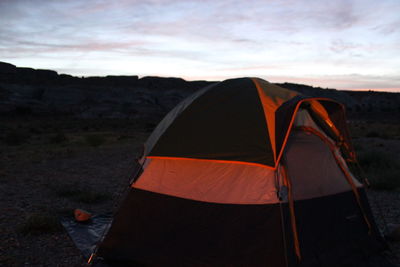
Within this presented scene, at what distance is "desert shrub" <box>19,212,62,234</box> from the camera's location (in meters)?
5.82

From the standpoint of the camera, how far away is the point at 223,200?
4.59 m

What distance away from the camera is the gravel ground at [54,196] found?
516cm

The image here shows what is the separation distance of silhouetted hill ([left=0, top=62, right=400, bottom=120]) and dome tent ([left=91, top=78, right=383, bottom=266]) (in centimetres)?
4697

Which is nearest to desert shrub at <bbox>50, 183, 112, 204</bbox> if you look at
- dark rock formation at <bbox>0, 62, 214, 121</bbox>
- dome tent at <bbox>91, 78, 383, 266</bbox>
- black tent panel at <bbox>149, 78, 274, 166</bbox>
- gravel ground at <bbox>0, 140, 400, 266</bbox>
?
gravel ground at <bbox>0, 140, 400, 266</bbox>

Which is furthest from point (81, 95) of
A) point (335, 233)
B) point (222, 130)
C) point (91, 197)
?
point (335, 233)

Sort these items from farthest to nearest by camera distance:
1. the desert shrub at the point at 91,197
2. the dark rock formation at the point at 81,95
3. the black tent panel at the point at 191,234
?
the dark rock formation at the point at 81,95
the desert shrub at the point at 91,197
the black tent panel at the point at 191,234

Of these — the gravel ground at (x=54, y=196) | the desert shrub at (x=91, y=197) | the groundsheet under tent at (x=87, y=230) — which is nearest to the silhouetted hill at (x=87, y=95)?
the gravel ground at (x=54, y=196)

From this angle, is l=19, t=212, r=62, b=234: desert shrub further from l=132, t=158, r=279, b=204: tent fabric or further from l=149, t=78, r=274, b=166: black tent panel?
l=149, t=78, r=274, b=166: black tent panel

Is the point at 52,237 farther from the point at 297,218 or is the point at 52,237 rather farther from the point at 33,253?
the point at 297,218

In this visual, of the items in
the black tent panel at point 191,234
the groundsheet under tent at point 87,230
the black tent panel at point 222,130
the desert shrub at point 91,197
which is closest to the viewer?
the black tent panel at point 191,234

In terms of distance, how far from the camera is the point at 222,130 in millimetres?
4781

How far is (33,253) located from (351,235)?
179 inches

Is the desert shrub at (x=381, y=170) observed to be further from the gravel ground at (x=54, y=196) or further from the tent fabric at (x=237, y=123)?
the tent fabric at (x=237, y=123)

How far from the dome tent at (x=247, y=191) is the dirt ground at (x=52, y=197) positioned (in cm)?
86
